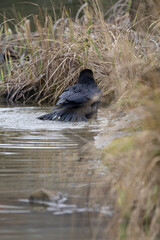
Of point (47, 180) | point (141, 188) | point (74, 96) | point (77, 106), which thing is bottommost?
point (77, 106)

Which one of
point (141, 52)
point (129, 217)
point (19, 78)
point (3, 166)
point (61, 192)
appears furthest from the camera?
point (19, 78)

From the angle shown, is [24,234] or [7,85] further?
[7,85]

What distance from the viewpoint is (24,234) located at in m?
2.58

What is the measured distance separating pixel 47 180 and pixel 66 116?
3.50 m

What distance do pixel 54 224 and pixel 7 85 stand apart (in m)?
7.44

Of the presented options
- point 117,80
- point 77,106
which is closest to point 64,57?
point 77,106

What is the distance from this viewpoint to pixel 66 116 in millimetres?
7043

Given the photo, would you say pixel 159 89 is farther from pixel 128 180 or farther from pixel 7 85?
pixel 7 85

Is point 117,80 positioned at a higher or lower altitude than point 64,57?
higher

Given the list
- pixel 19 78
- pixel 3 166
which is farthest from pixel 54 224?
pixel 19 78

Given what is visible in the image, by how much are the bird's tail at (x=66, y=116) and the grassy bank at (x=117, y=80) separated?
0.55 meters

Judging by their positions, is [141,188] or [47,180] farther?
[47,180]

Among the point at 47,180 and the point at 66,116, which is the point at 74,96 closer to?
the point at 66,116

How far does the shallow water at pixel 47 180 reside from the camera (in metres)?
2.65
